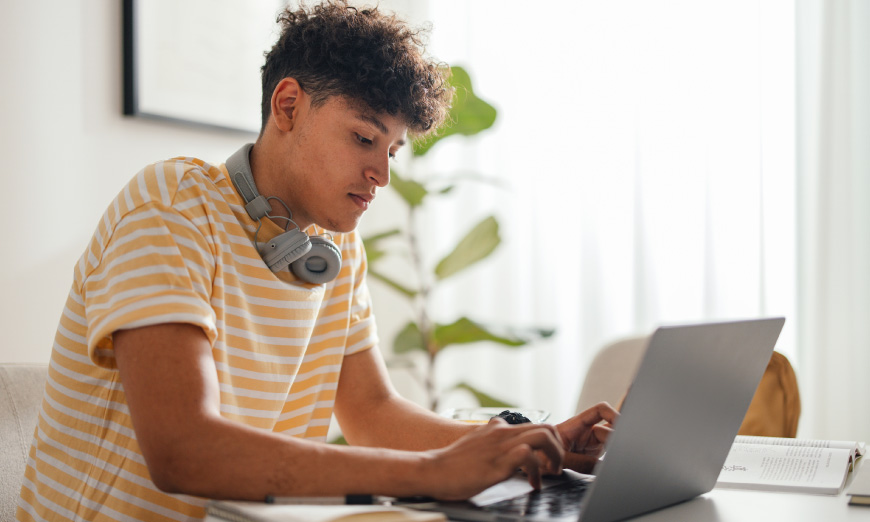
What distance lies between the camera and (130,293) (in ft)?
2.72

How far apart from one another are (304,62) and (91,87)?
86 cm

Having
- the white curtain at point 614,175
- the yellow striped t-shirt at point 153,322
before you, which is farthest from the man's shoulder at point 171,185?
the white curtain at point 614,175

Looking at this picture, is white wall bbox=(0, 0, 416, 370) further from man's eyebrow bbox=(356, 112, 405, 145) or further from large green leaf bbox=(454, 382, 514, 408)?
large green leaf bbox=(454, 382, 514, 408)

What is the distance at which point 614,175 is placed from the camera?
2.45 meters

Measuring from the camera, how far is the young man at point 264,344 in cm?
76

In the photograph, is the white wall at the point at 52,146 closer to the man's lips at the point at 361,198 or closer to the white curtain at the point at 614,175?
the man's lips at the point at 361,198

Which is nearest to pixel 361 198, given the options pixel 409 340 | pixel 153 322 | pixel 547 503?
pixel 153 322

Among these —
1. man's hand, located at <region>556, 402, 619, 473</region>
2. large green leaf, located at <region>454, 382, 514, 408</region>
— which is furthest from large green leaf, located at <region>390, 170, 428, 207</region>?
man's hand, located at <region>556, 402, 619, 473</region>

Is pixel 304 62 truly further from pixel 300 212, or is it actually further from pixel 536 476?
pixel 536 476

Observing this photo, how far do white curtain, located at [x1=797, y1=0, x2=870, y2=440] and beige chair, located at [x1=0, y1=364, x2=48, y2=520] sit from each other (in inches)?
75.5

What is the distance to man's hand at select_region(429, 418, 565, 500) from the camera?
74cm

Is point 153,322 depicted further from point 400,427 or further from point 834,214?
point 834,214

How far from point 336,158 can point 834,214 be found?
5.23ft

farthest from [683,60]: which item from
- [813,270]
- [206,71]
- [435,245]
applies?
[206,71]
